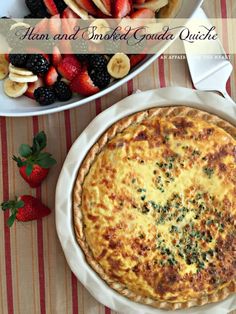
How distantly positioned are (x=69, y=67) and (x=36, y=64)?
0.40ft

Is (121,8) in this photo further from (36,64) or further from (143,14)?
(36,64)

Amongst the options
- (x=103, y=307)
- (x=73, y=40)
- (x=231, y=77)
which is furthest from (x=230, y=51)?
(x=103, y=307)

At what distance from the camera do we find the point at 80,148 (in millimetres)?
2143

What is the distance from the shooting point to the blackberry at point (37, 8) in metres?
2.24

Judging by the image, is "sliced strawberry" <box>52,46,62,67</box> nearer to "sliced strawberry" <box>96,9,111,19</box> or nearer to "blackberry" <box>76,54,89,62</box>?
"blackberry" <box>76,54,89,62</box>

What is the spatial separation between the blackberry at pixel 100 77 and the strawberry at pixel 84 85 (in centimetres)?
2

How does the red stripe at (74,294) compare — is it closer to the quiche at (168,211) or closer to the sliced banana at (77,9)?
the quiche at (168,211)

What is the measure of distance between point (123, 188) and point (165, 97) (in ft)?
1.19

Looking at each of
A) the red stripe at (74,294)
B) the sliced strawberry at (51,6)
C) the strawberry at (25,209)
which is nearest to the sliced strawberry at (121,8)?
the sliced strawberry at (51,6)

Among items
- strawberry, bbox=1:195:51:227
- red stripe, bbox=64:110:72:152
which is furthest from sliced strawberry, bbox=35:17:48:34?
strawberry, bbox=1:195:51:227

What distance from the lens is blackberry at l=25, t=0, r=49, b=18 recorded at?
224 centimetres

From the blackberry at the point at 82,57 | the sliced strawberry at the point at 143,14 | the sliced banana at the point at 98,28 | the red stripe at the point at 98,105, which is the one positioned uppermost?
the sliced strawberry at the point at 143,14

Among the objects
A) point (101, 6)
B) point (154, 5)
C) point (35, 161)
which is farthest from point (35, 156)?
point (154, 5)

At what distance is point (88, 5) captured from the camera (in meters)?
2.21
